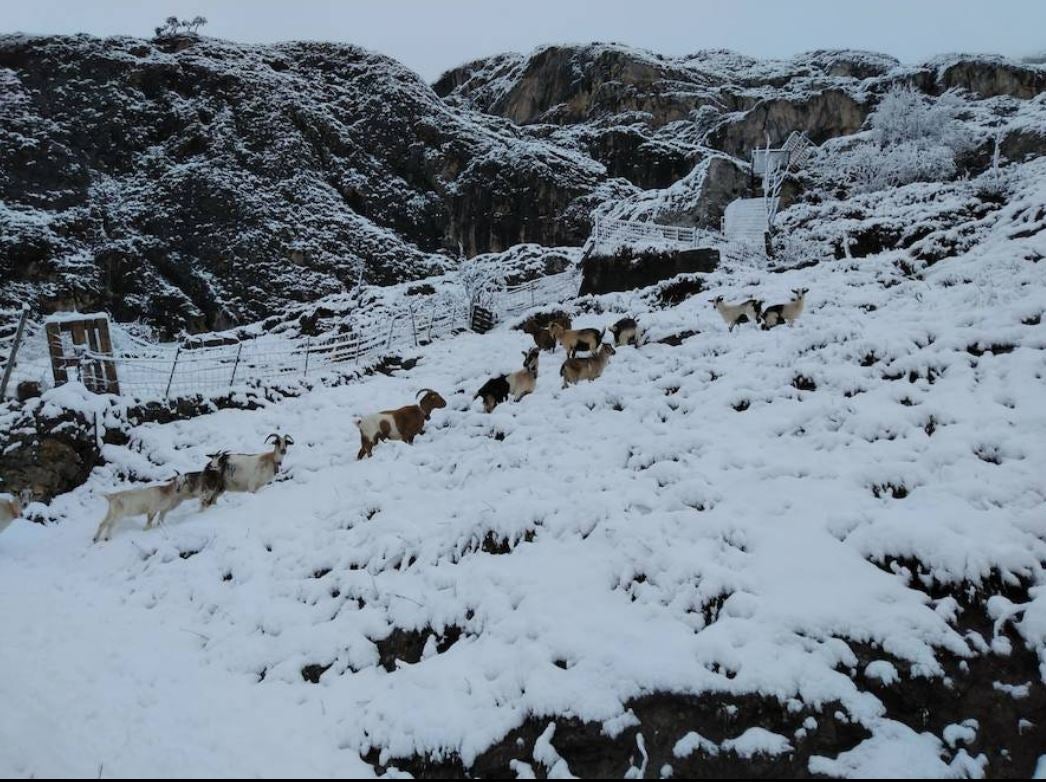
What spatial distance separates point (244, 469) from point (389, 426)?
220cm

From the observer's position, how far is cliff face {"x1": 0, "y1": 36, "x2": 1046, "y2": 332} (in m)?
→ 36.0

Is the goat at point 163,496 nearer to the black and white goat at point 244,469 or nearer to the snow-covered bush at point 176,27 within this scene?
the black and white goat at point 244,469

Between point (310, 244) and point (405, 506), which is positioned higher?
point (310, 244)

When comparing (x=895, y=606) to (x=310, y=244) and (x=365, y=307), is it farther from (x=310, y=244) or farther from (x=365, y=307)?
(x=310, y=244)

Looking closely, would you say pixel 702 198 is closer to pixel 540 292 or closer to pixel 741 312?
pixel 540 292

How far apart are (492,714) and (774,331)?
921 cm

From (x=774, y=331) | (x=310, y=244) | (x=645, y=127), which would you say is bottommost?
(x=774, y=331)

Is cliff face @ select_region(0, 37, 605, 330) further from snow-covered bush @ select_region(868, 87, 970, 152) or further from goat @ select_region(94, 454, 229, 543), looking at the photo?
goat @ select_region(94, 454, 229, 543)

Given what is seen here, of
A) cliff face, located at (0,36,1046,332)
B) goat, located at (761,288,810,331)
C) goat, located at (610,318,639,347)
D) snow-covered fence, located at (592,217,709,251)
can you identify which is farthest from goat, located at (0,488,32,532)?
cliff face, located at (0,36,1046,332)

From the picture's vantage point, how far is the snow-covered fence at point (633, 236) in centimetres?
2216

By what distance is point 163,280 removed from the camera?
36.5 m

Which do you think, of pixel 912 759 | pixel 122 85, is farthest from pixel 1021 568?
pixel 122 85

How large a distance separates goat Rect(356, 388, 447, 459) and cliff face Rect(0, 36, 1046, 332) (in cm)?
2544

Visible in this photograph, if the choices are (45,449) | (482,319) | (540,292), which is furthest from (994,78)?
(45,449)
